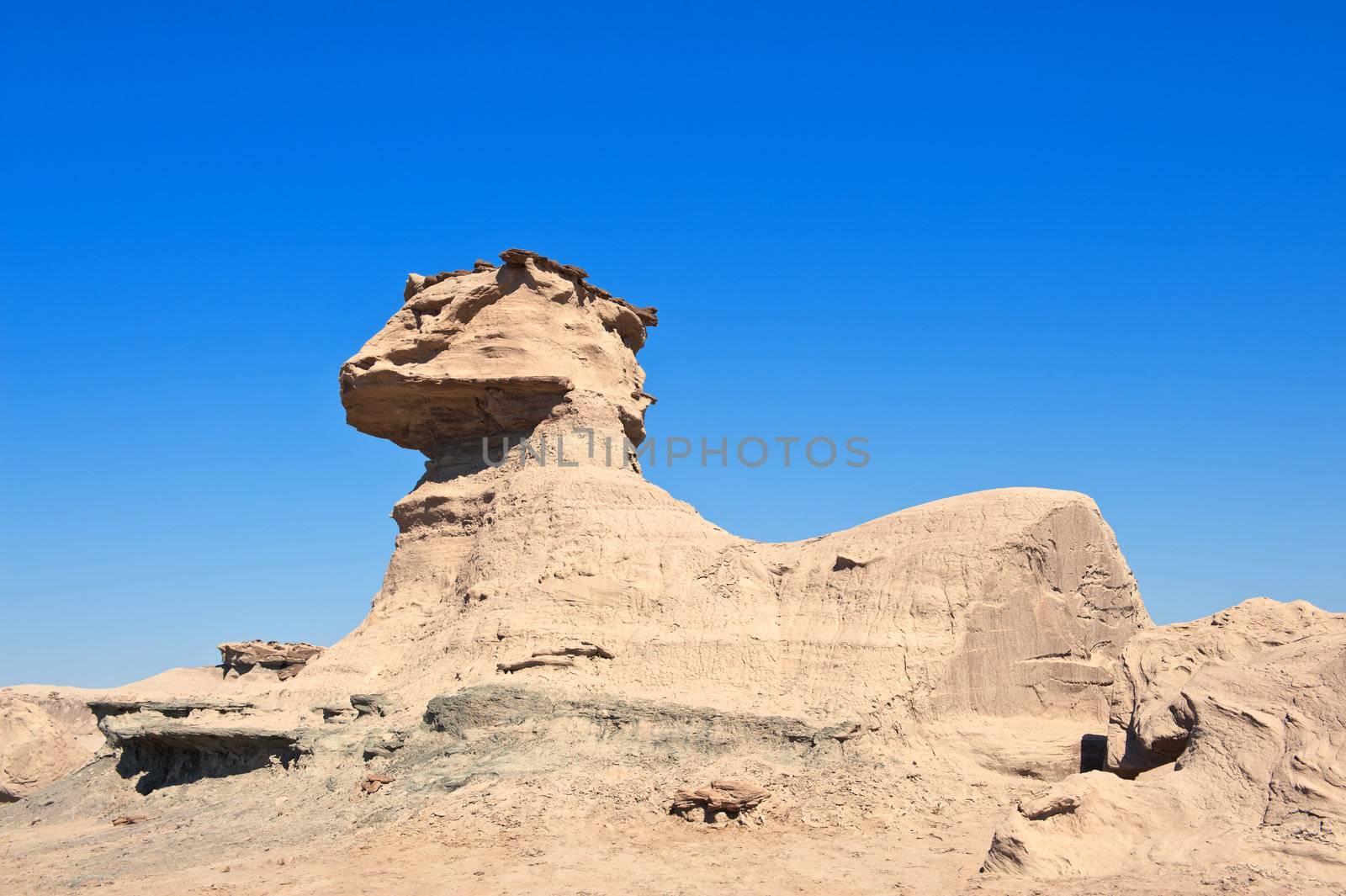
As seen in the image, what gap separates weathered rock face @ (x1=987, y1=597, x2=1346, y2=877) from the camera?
28.4 feet

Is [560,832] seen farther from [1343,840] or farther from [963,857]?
[1343,840]

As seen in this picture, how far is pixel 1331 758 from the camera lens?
A: 884cm

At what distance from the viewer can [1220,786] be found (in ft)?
30.4

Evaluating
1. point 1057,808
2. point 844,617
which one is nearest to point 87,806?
point 844,617

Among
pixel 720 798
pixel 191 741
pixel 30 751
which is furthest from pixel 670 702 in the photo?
pixel 30 751

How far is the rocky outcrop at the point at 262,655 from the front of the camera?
72.4 ft

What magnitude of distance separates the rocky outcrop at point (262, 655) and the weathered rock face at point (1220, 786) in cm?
1594

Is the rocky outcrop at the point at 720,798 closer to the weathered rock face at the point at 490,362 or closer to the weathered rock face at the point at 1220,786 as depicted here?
the weathered rock face at the point at 1220,786

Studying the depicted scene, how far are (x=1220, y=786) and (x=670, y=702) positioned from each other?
19.6 feet

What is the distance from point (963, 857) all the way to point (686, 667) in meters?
4.36

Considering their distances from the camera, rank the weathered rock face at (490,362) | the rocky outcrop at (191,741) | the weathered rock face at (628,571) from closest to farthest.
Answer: the weathered rock face at (628,571) < the rocky outcrop at (191,741) < the weathered rock face at (490,362)

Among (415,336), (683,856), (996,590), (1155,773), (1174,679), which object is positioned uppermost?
(415,336)

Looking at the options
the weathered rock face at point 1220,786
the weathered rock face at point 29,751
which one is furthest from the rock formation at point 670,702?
the weathered rock face at point 29,751

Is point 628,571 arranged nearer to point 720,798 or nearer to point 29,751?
point 720,798
